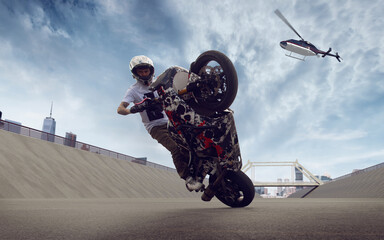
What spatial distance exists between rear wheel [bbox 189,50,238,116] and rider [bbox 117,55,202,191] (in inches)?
33.7

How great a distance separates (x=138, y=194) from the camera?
2469cm

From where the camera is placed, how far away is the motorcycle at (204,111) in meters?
4.00

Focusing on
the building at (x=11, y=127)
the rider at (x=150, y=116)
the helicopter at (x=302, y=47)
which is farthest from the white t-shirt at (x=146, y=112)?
the helicopter at (x=302, y=47)

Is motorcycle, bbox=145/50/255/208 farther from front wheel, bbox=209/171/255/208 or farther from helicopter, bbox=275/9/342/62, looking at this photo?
helicopter, bbox=275/9/342/62

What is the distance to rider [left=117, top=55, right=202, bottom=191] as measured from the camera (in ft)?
16.0

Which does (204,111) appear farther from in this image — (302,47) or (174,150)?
(302,47)

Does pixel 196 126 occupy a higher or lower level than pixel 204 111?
lower

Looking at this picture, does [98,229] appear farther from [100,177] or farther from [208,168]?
[100,177]

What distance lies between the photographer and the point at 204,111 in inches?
165

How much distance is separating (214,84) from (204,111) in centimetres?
40

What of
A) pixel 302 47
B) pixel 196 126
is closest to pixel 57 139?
pixel 196 126

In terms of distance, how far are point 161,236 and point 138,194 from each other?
78.2ft

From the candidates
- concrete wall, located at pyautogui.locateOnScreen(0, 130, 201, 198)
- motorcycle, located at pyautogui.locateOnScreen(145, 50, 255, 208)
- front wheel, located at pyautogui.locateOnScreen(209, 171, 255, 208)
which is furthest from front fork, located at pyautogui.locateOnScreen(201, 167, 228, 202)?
concrete wall, located at pyautogui.locateOnScreen(0, 130, 201, 198)

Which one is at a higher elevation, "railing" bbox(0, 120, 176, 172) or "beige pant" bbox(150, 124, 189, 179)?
"railing" bbox(0, 120, 176, 172)
